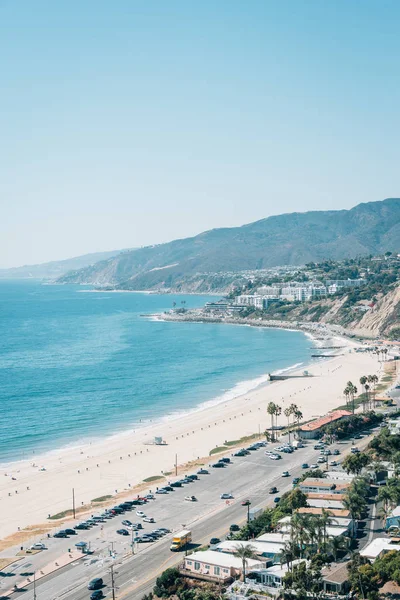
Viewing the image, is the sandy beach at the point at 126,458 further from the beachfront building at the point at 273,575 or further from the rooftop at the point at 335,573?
the rooftop at the point at 335,573

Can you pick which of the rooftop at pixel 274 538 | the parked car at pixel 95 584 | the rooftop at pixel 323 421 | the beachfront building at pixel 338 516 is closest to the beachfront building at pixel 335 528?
→ the beachfront building at pixel 338 516

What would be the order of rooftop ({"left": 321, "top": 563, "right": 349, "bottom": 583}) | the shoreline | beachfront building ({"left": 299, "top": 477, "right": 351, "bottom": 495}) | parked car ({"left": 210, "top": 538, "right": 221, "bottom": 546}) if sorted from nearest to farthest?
rooftop ({"left": 321, "top": 563, "right": 349, "bottom": 583}) < parked car ({"left": 210, "top": 538, "right": 221, "bottom": 546}) < beachfront building ({"left": 299, "top": 477, "right": 351, "bottom": 495}) < the shoreline

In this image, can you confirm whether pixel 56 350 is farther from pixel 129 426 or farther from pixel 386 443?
pixel 386 443

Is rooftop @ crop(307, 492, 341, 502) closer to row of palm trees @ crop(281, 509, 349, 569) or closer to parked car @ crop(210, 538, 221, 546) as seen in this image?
row of palm trees @ crop(281, 509, 349, 569)

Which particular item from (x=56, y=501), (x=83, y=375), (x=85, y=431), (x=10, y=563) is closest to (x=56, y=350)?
(x=83, y=375)

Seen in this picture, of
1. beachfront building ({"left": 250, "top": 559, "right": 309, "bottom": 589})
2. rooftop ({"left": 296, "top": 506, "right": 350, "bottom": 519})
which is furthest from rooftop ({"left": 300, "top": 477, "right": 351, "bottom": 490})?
beachfront building ({"left": 250, "top": 559, "right": 309, "bottom": 589})

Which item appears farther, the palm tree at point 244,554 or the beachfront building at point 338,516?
the beachfront building at point 338,516
